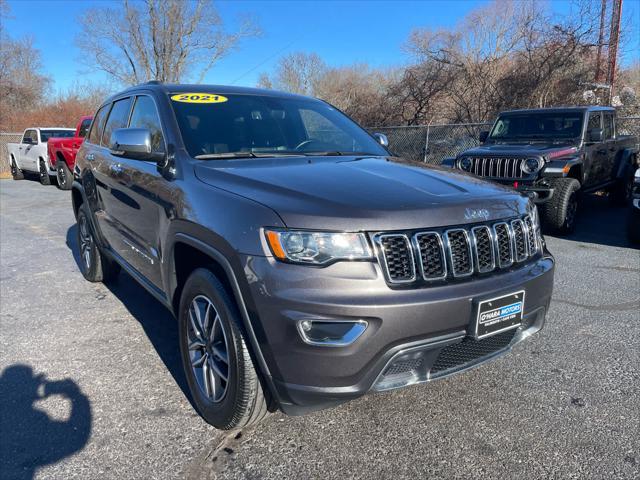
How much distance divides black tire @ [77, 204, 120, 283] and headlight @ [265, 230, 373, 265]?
328 centimetres

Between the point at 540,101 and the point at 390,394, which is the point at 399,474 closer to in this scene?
the point at 390,394

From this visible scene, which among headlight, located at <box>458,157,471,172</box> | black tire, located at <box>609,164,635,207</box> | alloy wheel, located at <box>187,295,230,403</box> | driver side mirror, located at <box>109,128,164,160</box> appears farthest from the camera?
black tire, located at <box>609,164,635,207</box>

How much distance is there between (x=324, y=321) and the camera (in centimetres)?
201

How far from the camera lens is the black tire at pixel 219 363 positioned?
2.28 m

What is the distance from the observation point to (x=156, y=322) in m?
4.08

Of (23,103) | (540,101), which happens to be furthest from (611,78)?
(23,103)

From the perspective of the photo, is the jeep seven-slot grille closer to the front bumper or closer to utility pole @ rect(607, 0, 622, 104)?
the front bumper

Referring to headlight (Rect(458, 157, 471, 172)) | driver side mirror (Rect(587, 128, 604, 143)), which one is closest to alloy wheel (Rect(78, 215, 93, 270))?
headlight (Rect(458, 157, 471, 172))

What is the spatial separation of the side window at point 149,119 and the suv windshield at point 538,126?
671 centimetres

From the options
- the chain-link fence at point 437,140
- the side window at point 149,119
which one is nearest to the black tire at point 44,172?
the chain-link fence at point 437,140

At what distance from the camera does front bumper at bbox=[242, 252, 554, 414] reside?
79.0 inches

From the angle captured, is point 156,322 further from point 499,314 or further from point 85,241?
point 499,314

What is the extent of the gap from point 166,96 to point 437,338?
2358 millimetres

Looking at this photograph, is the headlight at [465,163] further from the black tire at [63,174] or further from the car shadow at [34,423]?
the black tire at [63,174]
